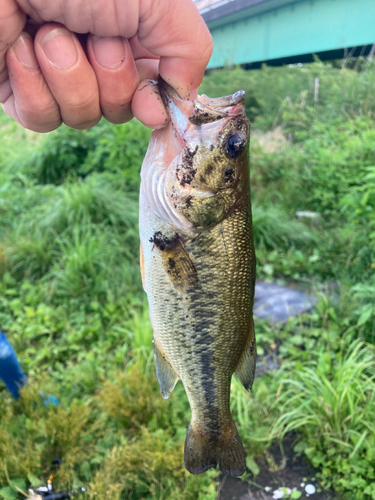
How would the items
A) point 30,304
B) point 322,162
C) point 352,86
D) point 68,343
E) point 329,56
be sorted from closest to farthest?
point 68,343, point 30,304, point 322,162, point 352,86, point 329,56

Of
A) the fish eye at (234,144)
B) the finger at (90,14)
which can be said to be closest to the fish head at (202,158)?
the fish eye at (234,144)

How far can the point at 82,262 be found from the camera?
4137mm

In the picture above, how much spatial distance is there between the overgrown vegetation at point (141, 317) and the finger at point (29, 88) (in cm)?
212

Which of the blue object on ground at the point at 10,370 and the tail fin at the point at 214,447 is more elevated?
the tail fin at the point at 214,447

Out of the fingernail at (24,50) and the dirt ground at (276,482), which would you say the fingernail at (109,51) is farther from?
the dirt ground at (276,482)

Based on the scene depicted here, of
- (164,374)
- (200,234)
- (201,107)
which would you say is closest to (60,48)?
(201,107)

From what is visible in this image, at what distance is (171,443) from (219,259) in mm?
1868

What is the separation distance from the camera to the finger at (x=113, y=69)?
1180 millimetres

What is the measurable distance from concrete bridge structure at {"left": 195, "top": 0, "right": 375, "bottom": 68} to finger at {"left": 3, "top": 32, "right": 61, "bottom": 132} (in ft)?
13.4

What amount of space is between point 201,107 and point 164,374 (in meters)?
1.20

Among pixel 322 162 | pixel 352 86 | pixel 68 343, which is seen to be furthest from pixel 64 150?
pixel 352 86

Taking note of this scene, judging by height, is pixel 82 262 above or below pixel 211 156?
below

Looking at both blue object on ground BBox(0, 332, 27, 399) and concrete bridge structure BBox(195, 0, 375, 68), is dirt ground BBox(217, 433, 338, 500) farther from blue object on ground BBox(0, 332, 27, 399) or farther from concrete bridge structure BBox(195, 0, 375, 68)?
concrete bridge structure BBox(195, 0, 375, 68)

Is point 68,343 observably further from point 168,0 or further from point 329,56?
point 329,56
